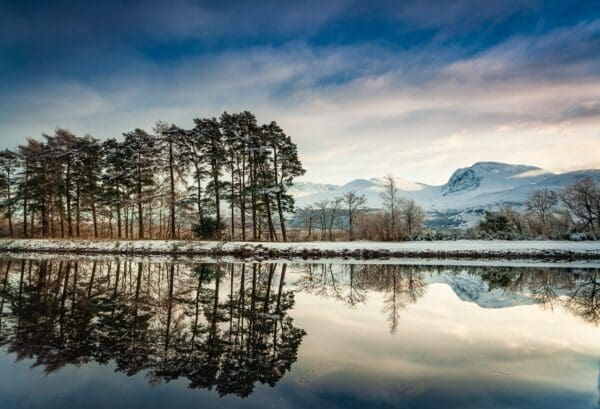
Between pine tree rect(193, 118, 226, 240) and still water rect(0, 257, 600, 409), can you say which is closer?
still water rect(0, 257, 600, 409)

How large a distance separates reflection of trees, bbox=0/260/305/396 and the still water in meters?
0.04

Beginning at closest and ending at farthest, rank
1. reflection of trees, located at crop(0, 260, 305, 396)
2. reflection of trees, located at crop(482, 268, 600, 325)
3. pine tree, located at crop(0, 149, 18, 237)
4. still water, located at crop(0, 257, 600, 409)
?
still water, located at crop(0, 257, 600, 409)
reflection of trees, located at crop(0, 260, 305, 396)
reflection of trees, located at crop(482, 268, 600, 325)
pine tree, located at crop(0, 149, 18, 237)

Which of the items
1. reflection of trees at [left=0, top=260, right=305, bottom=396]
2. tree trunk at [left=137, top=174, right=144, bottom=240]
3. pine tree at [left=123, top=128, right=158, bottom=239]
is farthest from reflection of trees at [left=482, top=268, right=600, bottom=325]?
pine tree at [left=123, top=128, right=158, bottom=239]

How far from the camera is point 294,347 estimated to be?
24.2 feet

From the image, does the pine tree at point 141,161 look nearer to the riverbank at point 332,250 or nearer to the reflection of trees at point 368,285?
the riverbank at point 332,250

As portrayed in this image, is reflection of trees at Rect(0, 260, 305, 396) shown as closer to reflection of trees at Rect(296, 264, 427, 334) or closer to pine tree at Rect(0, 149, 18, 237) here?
reflection of trees at Rect(296, 264, 427, 334)

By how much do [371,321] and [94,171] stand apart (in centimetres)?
4756

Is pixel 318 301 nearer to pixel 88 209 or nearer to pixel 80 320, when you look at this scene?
pixel 80 320

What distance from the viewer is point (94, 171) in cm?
4675

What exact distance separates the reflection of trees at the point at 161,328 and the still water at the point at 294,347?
41mm

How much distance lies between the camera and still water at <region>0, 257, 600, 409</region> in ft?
17.1

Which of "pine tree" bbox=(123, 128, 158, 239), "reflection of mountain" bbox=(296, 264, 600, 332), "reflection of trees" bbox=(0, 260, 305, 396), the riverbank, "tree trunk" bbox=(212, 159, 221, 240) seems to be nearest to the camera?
"reflection of trees" bbox=(0, 260, 305, 396)

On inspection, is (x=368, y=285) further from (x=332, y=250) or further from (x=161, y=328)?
(x=332, y=250)

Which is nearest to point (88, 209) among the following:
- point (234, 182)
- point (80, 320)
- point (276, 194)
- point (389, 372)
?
point (234, 182)
